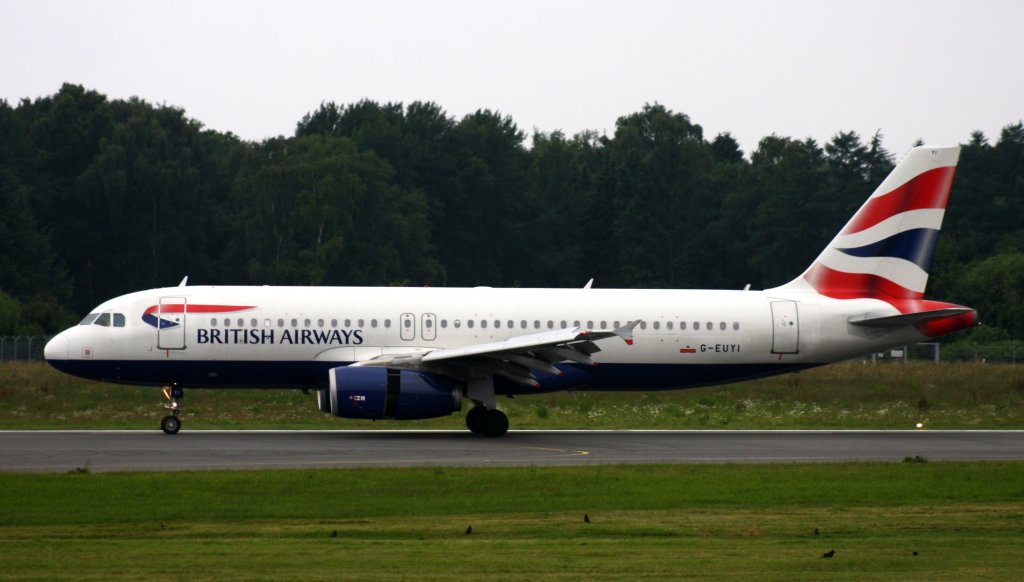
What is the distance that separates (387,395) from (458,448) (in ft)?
7.17

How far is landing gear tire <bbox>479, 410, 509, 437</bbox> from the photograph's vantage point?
31781mm

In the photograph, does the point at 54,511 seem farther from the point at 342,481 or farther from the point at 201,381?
the point at 201,381

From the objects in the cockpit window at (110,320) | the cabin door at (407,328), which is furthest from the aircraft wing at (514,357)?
the cockpit window at (110,320)

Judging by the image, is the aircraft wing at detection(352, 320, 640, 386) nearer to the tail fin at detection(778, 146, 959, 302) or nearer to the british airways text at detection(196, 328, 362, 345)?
the british airways text at detection(196, 328, 362, 345)

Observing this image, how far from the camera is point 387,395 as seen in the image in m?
30.0

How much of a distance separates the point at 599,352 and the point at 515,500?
12.8 meters

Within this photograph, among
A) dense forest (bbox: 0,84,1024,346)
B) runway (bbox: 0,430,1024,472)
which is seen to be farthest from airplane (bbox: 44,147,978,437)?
dense forest (bbox: 0,84,1024,346)

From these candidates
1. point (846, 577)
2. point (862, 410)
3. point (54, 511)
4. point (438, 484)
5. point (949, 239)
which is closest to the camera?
point (846, 577)

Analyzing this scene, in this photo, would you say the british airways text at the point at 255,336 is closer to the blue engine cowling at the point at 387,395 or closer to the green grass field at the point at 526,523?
the blue engine cowling at the point at 387,395

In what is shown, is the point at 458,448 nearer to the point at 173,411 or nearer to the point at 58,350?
the point at 173,411

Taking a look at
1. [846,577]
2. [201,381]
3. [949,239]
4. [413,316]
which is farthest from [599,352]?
[949,239]

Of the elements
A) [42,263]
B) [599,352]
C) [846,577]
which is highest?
[42,263]

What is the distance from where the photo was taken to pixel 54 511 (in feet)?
61.0

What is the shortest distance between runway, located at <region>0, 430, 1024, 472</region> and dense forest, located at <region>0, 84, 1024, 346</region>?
42.4 m
